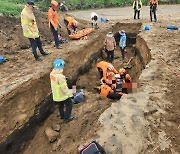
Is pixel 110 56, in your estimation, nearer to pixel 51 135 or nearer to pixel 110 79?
pixel 110 79

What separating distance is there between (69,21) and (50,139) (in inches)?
280

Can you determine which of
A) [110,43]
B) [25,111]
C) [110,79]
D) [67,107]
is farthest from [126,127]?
[110,43]

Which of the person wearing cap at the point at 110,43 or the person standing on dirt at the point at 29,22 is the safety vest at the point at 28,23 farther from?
the person wearing cap at the point at 110,43

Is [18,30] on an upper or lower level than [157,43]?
upper

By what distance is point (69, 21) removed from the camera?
41.4 feet

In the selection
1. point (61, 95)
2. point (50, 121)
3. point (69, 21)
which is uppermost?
point (69, 21)

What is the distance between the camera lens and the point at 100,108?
782 centimetres

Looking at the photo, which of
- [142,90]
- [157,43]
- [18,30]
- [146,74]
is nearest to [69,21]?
[18,30]

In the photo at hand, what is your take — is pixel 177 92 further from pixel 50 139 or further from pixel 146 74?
pixel 50 139

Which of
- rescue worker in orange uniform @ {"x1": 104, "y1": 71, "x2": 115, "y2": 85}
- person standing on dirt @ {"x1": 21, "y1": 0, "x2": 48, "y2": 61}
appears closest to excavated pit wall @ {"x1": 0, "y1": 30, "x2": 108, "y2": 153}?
person standing on dirt @ {"x1": 21, "y1": 0, "x2": 48, "y2": 61}

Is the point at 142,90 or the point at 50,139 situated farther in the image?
the point at 142,90

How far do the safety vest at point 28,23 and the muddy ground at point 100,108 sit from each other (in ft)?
3.91

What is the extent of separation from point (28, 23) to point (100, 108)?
391 cm

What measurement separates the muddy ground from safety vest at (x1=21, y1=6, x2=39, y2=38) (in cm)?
119
